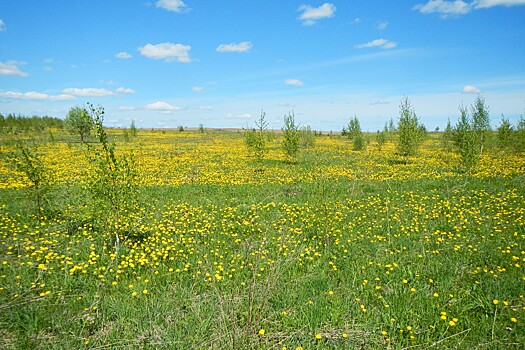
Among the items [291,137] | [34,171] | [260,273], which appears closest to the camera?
[260,273]

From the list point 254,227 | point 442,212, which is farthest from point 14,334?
point 442,212

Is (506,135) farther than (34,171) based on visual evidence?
Yes

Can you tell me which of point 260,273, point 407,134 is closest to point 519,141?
point 407,134

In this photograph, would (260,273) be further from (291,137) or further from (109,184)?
(291,137)

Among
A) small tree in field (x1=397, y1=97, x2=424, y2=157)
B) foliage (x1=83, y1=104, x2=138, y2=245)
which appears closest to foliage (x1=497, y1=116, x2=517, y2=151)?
small tree in field (x1=397, y1=97, x2=424, y2=157)

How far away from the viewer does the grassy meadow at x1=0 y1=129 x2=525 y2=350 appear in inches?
160

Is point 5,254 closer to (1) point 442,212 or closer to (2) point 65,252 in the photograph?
(2) point 65,252

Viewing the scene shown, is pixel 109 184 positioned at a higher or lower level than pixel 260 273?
higher

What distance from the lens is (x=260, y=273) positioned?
5770mm

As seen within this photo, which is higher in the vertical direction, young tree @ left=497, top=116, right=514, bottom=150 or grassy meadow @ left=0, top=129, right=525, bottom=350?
young tree @ left=497, top=116, right=514, bottom=150

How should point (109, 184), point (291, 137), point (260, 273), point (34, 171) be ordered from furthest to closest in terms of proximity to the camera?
point (291, 137) < point (34, 171) < point (109, 184) < point (260, 273)

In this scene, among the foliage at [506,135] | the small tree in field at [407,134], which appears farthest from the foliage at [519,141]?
the small tree in field at [407,134]

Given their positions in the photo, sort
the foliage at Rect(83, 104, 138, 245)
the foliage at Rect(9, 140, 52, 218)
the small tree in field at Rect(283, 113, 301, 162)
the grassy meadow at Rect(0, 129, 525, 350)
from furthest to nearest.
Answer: the small tree in field at Rect(283, 113, 301, 162) < the foliage at Rect(9, 140, 52, 218) < the foliage at Rect(83, 104, 138, 245) < the grassy meadow at Rect(0, 129, 525, 350)

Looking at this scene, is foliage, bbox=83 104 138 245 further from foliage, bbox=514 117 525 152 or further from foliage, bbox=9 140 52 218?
foliage, bbox=514 117 525 152
